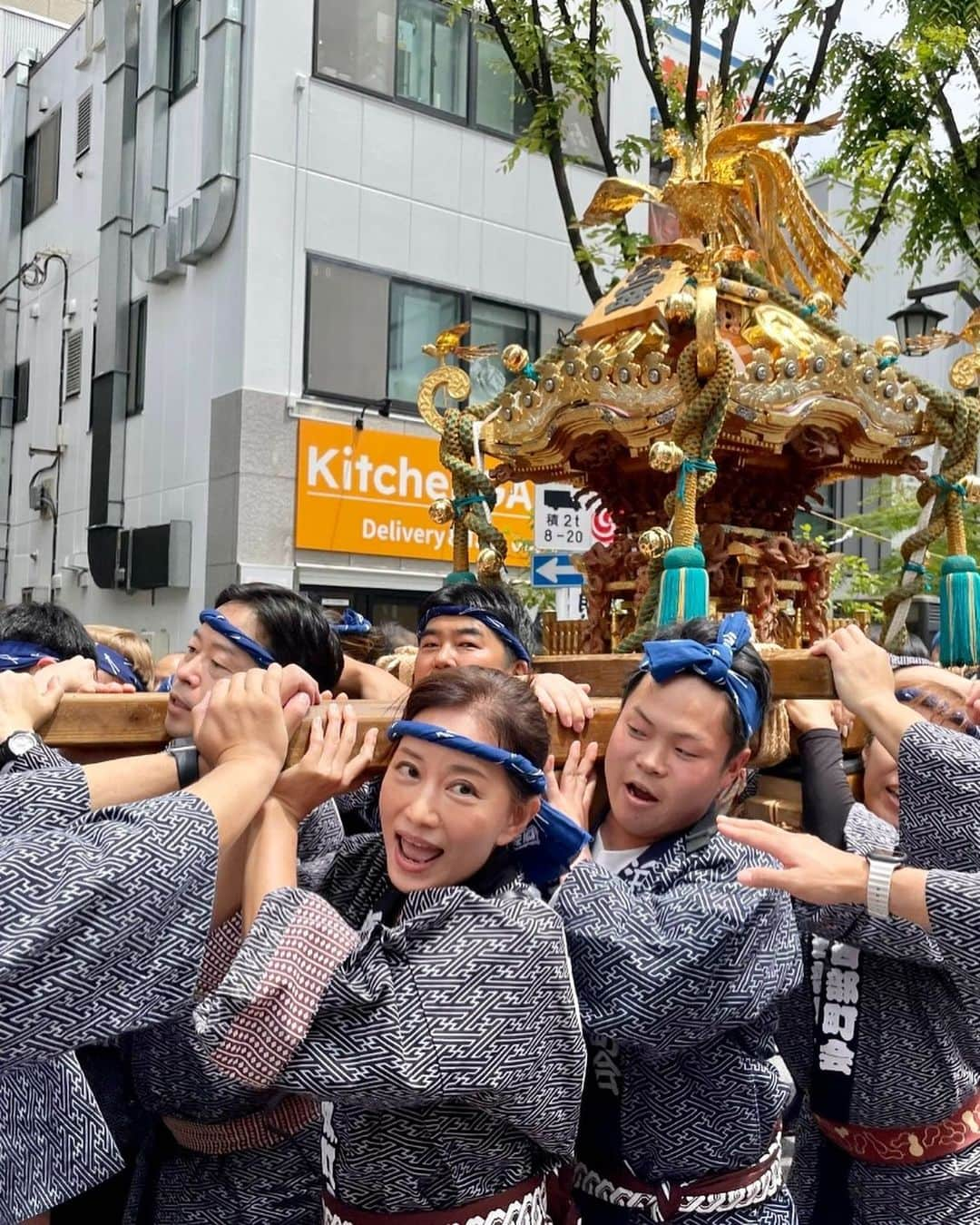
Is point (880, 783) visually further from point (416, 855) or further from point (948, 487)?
point (948, 487)

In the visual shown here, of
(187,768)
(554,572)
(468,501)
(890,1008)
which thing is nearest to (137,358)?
(554,572)

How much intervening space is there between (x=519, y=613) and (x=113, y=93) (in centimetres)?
1162

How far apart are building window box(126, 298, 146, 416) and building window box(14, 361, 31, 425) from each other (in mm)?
3406

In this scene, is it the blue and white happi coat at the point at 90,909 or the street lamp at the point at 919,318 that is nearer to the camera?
the blue and white happi coat at the point at 90,909

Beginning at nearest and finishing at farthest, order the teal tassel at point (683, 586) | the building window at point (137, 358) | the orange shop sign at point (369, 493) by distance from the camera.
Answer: the teal tassel at point (683, 586)
the orange shop sign at point (369, 493)
the building window at point (137, 358)

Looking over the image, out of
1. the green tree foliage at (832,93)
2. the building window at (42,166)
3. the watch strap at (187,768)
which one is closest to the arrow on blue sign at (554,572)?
the green tree foliage at (832,93)

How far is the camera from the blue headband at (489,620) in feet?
8.30

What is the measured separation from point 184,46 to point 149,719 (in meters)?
11.4

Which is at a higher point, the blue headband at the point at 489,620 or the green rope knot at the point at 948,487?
the green rope knot at the point at 948,487

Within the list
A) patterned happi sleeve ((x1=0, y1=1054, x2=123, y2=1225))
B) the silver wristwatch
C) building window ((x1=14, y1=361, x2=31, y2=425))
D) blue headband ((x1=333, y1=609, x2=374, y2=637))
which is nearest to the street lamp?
blue headband ((x1=333, y1=609, x2=374, y2=637))

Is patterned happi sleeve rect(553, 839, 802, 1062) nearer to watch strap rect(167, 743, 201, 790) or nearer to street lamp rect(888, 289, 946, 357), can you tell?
watch strap rect(167, 743, 201, 790)

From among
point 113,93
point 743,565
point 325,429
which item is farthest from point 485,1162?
point 113,93

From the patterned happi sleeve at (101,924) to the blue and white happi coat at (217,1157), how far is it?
42cm

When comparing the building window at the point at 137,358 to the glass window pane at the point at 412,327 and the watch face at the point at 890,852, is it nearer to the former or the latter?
the glass window pane at the point at 412,327
